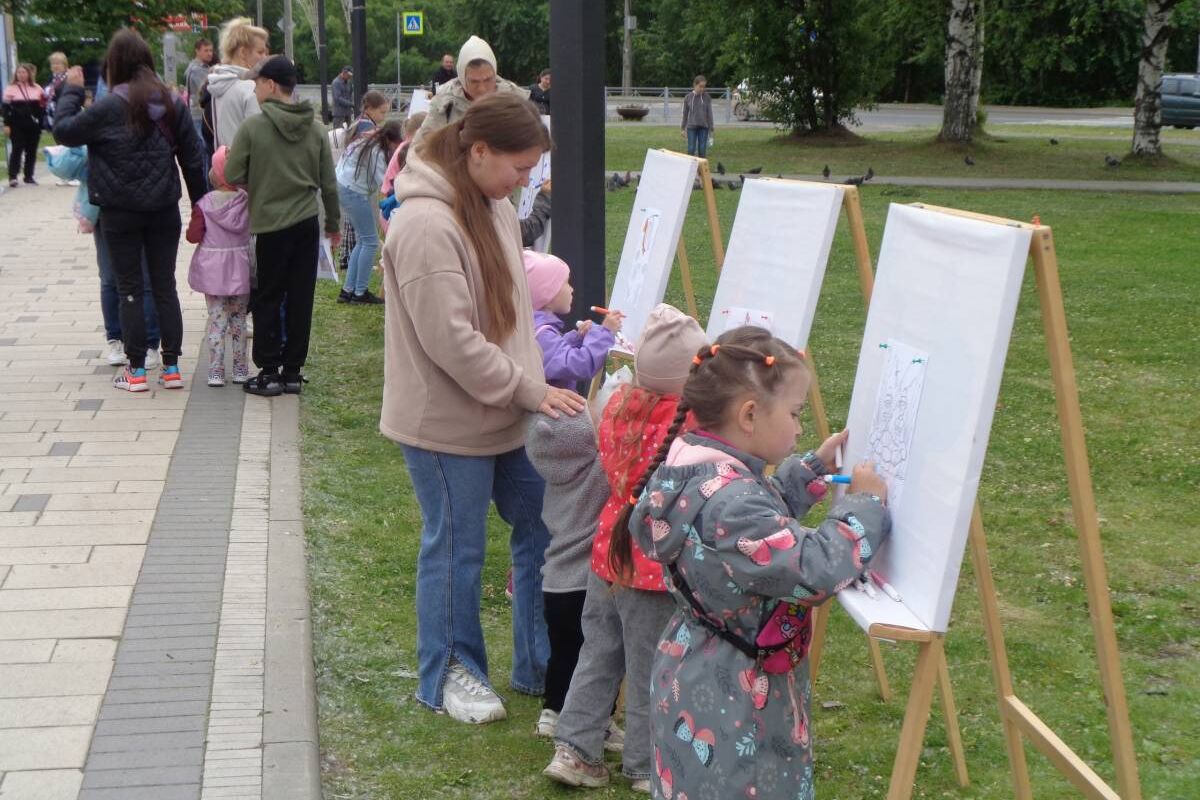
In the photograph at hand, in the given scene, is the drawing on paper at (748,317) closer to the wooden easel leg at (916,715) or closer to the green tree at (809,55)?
the wooden easel leg at (916,715)

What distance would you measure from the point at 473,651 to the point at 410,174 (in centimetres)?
150

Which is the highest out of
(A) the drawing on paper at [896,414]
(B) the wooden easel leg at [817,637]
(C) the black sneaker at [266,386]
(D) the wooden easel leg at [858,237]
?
(D) the wooden easel leg at [858,237]

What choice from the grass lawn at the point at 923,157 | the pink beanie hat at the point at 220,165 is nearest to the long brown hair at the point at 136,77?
the pink beanie hat at the point at 220,165

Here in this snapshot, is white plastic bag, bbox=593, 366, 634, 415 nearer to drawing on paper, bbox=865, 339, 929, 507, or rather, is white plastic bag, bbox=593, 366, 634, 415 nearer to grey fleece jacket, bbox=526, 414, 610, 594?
grey fleece jacket, bbox=526, 414, 610, 594

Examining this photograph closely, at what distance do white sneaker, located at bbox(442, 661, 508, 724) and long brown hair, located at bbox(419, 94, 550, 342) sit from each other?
1.11 metres

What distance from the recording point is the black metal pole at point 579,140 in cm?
495

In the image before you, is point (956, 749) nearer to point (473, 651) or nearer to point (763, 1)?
point (473, 651)

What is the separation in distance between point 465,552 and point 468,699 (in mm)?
476

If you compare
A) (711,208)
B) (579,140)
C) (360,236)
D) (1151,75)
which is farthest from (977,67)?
(579,140)

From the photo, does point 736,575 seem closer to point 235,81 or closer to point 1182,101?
point 235,81

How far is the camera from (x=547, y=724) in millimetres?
4414

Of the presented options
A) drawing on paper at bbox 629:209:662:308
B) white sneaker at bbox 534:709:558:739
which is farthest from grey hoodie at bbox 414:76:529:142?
white sneaker at bbox 534:709:558:739

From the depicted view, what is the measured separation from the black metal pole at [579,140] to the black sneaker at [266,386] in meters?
4.12

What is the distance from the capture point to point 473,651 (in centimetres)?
459
